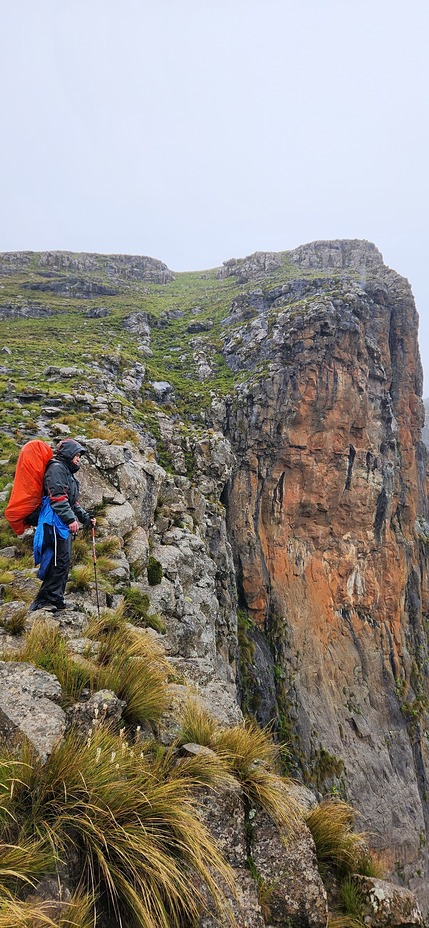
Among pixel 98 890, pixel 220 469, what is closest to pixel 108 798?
pixel 98 890

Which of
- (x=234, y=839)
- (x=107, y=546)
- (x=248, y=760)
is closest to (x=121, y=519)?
(x=107, y=546)

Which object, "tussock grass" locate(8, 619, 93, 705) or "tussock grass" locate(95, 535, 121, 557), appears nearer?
"tussock grass" locate(8, 619, 93, 705)

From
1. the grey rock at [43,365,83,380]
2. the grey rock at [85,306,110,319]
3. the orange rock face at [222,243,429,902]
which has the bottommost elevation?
the orange rock face at [222,243,429,902]

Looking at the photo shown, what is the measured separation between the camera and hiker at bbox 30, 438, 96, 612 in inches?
208

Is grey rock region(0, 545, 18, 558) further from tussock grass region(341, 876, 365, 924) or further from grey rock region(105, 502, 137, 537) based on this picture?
tussock grass region(341, 876, 365, 924)

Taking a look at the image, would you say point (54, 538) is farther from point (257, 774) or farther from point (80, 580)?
point (257, 774)

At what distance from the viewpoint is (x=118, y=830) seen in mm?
2230

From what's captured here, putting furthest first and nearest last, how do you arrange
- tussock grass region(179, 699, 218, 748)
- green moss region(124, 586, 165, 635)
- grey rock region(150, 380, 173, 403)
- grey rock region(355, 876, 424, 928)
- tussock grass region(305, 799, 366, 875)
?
grey rock region(150, 380, 173, 403)
green moss region(124, 586, 165, 635)
tussock grass region(179, 699, 218, 748)
tussock grass region(305, 799, 366, 875)
grey rock region(355, 876, 424, 928)

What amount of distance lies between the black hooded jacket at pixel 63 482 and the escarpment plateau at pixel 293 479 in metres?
5.20

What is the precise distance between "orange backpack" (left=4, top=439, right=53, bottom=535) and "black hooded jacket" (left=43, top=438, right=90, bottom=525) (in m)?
0.11

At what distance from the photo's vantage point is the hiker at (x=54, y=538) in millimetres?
5281

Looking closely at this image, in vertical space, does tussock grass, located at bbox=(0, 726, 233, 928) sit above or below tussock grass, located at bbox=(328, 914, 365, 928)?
above

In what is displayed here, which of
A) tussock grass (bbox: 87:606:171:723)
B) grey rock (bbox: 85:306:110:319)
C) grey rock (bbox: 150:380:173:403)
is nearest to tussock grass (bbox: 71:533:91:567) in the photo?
tussock grass (bbox: 87:606:171:723)

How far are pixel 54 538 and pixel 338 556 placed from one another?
81.3 feet
